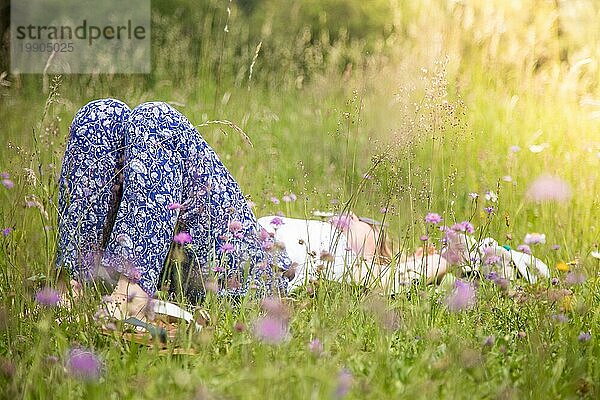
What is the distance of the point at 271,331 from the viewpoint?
1316mm

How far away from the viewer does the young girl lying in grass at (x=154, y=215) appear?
1.82 metres

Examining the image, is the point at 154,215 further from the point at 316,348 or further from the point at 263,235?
the point at 316,348

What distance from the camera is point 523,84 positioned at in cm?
406

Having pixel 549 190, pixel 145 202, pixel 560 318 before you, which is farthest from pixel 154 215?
pixel 549 190

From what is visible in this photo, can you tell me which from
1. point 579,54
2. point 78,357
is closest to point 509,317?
point 78,357

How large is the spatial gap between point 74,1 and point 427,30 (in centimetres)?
360

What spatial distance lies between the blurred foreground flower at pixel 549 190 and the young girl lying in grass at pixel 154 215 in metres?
1.12

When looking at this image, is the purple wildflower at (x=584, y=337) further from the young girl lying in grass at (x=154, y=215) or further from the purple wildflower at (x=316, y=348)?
the purple wildflower at (x=316, y=348)

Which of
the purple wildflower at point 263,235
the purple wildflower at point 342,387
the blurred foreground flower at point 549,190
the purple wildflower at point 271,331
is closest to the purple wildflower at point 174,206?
the purple wildflower at point 263,235

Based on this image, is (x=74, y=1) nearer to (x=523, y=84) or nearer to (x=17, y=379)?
(x=523, y=84)

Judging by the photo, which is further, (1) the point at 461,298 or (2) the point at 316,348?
(1) the point at 461,298

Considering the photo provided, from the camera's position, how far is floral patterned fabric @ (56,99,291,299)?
1849mm

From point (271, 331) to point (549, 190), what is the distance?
2.15 meters

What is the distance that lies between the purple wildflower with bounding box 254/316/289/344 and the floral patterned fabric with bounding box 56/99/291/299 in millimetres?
372
